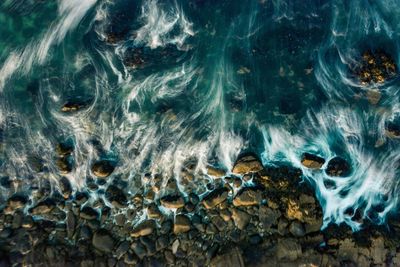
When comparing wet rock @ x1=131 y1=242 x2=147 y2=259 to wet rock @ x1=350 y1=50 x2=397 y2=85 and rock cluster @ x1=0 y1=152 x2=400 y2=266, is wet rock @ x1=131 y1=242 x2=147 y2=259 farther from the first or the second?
wet rock @ x1=350 y1=50 x2=397 y2=85

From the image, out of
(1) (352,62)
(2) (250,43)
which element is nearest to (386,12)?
(1) (352,62)

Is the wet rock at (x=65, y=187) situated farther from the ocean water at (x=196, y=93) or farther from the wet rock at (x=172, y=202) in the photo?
the wet rock at (x=172, y=202)

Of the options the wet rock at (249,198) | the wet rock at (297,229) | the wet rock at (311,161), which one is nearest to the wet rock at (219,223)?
the wet rock at (249,198)

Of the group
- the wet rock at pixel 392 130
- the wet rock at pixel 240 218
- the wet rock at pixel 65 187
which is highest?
A: the wet rock at pixel 65 187

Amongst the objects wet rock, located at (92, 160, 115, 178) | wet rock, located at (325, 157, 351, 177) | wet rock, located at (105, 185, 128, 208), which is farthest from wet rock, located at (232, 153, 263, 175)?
wet rock, located at (92, 160, 115, 178)

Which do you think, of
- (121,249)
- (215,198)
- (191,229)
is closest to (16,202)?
(121,249)

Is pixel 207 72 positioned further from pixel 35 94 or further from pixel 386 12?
pixel 386 12

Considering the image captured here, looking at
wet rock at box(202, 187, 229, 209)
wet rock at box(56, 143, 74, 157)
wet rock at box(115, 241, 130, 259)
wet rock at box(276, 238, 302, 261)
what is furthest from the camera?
wet rock at box(56, 143, 74, 157)

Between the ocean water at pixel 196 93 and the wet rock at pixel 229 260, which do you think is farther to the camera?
the ocean water at pixel 196 93
